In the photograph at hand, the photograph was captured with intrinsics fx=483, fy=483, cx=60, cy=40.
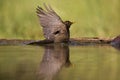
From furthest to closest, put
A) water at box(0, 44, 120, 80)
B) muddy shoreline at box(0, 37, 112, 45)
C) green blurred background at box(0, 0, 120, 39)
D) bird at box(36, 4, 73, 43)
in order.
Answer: green blurred background at box(0, 0, 120, 39) → muddy shoreline at box(0, 37, 112, 45) → bird at box(36, 4, 73, 43) → water at box(0, 44, 120, 80)

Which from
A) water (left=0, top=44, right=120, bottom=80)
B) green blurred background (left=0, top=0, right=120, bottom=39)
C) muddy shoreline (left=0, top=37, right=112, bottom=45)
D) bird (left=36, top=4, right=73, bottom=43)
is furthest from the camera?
green blurred background (left=0, top=0, right=120, bottom=39)

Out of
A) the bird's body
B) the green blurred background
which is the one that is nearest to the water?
the bird's body

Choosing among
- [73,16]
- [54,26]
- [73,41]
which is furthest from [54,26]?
[73,16]

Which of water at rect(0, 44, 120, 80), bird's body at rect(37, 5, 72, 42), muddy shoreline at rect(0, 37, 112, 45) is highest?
Answer: bird's body at rect(37, 5, 72, 42)

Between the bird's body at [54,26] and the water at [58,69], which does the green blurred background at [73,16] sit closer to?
the bird's body at [54,26]

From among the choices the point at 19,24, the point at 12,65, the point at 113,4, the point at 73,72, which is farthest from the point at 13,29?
the point at 73,72

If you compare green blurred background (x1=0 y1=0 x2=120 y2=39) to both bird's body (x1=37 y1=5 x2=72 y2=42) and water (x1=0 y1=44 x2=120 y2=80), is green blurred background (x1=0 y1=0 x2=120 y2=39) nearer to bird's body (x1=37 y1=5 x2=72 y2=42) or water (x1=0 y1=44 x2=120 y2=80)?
bird's body (x1=37 y1=5 x2=72 y2=42)

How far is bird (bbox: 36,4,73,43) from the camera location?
5.44 meters

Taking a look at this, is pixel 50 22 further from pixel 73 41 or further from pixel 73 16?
pixel 73 16

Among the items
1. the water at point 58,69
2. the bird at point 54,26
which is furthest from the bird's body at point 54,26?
the water at point 58,69

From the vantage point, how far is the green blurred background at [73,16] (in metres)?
6.22

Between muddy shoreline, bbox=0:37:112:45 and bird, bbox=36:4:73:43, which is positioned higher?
bird, bbox=36:4:73:43

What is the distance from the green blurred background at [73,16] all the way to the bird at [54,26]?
535 millimetres

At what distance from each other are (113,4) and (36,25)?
3.50ft
